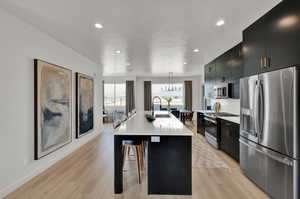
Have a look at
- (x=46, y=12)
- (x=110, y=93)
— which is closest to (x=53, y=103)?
(x=46, y=12)

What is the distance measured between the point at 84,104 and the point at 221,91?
13.7ft

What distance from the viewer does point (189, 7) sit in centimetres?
225

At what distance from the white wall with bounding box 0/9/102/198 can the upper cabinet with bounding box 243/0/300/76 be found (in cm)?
393

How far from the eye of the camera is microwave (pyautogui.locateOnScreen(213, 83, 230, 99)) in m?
4.45

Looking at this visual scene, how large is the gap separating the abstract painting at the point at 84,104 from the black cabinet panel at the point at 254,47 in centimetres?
414

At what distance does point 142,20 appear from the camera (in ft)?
8.55

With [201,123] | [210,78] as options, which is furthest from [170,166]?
[210,78]

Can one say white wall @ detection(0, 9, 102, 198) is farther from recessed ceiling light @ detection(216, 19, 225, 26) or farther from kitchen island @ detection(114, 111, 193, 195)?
recessed ceiling light @ detection(216, 19, 225, 26)

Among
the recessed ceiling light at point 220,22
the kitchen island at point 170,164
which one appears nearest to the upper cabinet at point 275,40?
the recessed ceiling light at point 220,22

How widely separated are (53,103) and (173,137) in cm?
266

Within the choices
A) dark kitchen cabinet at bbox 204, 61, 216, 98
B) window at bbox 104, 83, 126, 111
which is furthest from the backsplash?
window at bbox 104, 83, 126, 111

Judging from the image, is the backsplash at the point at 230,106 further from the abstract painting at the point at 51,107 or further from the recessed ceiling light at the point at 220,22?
the abstract painting at the point at 51,107

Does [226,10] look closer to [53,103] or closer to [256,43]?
[256,43]

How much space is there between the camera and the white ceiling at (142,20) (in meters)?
2.17
